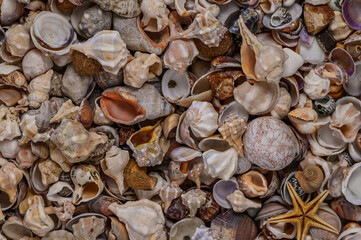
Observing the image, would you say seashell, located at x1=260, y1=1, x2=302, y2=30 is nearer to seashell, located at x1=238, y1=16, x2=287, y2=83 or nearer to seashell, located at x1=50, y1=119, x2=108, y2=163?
seashell, located at x1=238, y1=16, x2=287, y2=83

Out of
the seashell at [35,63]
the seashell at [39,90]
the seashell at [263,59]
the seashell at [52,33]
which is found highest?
the seashell at [263,59]

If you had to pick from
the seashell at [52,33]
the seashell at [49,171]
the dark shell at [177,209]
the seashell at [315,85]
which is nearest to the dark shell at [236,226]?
the dark shell at [177,209]

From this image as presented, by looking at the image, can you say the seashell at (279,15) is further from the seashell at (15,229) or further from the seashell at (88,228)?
the seashell at (15,229)

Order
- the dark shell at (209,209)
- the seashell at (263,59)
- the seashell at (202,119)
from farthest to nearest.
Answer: the dark shell at (209,209) < the seashell at (202,119) < the seashell at (263,59)

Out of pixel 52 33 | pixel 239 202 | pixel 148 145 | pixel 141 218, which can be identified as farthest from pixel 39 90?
pixel 239 202

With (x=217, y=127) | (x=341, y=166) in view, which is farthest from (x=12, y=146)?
(x=341, y=166)

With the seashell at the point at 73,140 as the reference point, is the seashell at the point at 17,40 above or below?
above

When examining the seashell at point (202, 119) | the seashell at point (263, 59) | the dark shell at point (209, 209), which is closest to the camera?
the seashell at point (263, 59)

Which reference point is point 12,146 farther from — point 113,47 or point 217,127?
point 217,127
